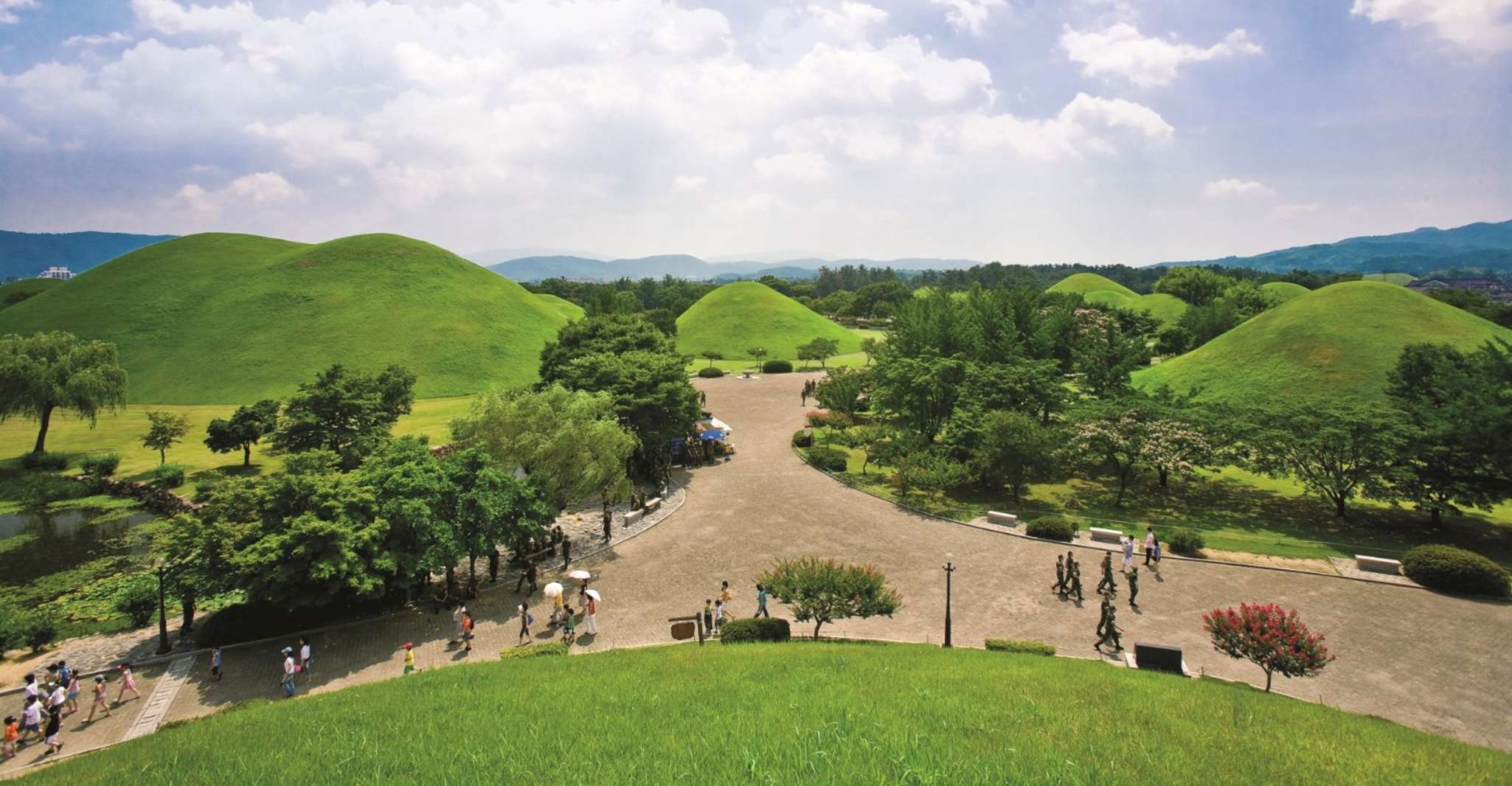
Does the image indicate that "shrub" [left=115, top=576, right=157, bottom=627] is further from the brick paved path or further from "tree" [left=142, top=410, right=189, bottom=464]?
"tree" [left=142, top=410, right=189, bottom=464]

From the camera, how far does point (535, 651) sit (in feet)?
58.6

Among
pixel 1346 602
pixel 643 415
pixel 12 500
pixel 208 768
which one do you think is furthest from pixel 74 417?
pixel 1346 602

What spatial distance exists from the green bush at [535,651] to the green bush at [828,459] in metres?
21.1

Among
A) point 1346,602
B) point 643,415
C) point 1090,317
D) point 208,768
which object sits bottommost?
point 1346,602

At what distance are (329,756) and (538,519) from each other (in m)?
13.2

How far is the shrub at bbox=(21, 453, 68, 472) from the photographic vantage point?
3725 cm

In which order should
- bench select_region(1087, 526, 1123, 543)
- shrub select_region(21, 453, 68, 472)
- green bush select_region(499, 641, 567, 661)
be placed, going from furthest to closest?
1. shrub select_region(21, 453, 68, 472)
2. bench select_region(1087, 526, 1123, 543)
3. green bush select_region(499, 641, 567, 661)

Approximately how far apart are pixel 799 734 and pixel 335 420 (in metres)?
35.6

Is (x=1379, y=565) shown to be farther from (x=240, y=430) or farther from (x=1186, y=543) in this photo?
(x=240, y=430)

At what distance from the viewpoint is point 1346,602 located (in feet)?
66.9

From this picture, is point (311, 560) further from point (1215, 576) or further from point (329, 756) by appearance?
point (1215, 576)

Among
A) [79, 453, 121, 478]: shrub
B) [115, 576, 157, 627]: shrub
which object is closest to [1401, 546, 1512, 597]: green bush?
[115, 576, 157, 627]: shrub

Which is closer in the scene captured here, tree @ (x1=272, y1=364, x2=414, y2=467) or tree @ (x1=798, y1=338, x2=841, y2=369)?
tree @ (x1=272, y1=364, x2=414, y2=467)

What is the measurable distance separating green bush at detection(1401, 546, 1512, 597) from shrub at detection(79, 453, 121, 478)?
60.8m
